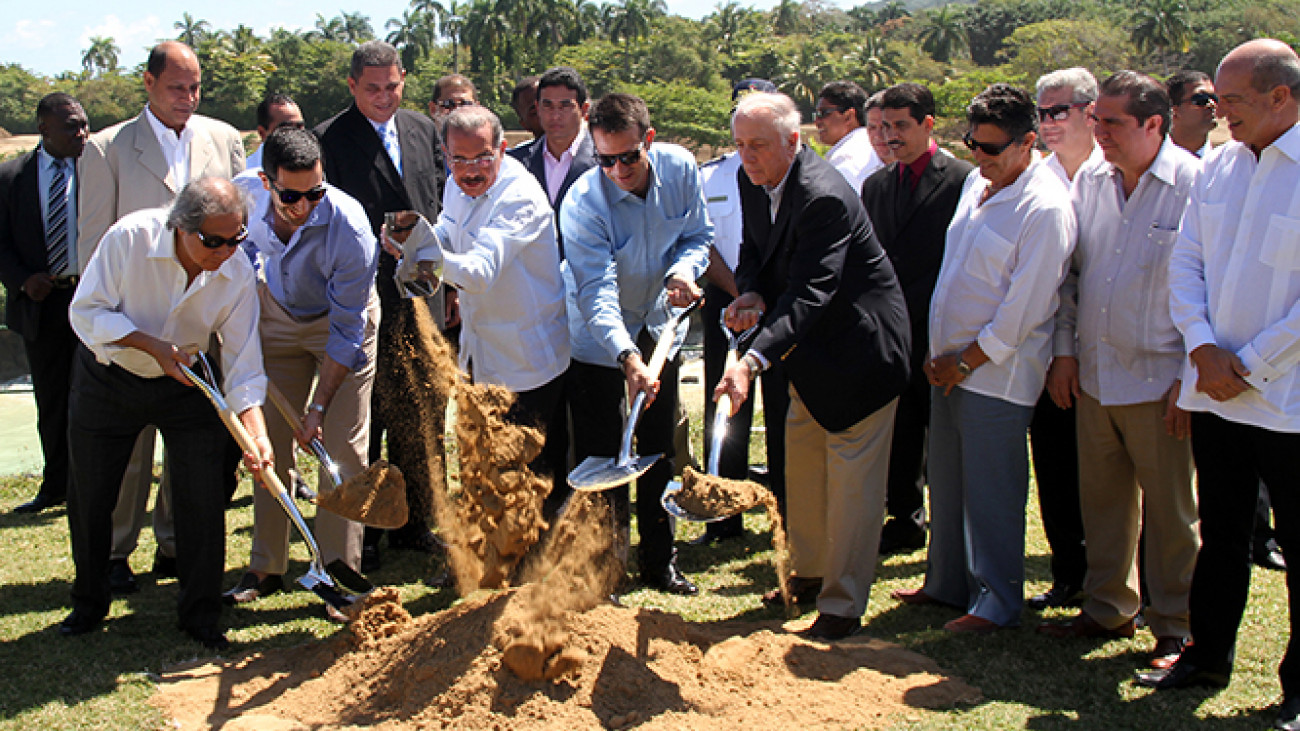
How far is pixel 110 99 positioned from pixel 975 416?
7253 cm

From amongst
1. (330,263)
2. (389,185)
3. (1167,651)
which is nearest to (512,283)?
(330,263)

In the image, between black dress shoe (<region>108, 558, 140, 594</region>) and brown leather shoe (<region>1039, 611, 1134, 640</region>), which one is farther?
black dress shoe (<region>108, 558, 140, 594</region>)

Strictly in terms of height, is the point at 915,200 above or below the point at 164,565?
above

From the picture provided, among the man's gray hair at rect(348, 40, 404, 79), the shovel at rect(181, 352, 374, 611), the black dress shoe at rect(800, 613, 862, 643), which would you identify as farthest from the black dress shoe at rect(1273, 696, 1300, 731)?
the man's gray hair at rect(348, 40, 404, 79)

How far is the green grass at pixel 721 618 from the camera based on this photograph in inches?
135

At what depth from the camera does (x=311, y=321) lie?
4.55 m

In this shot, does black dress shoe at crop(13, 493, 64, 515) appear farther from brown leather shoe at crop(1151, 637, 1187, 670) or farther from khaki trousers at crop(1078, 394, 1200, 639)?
brown leather shoe at crop(1151, 637, 1187, 670)

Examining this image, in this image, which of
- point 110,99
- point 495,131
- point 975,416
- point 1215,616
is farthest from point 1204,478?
point 110,99

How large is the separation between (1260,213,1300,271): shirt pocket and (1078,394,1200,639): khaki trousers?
73cm

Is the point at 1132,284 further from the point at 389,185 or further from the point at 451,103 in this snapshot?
the point at 451,103

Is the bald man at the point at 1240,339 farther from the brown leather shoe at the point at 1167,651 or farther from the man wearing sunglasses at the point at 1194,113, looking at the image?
the man wearing sunglasses at the point at 1194,113

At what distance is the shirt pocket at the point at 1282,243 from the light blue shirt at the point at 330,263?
11.1 ft

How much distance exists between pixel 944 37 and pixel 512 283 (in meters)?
107

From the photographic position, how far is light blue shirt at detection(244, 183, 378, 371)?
14.2 feet
